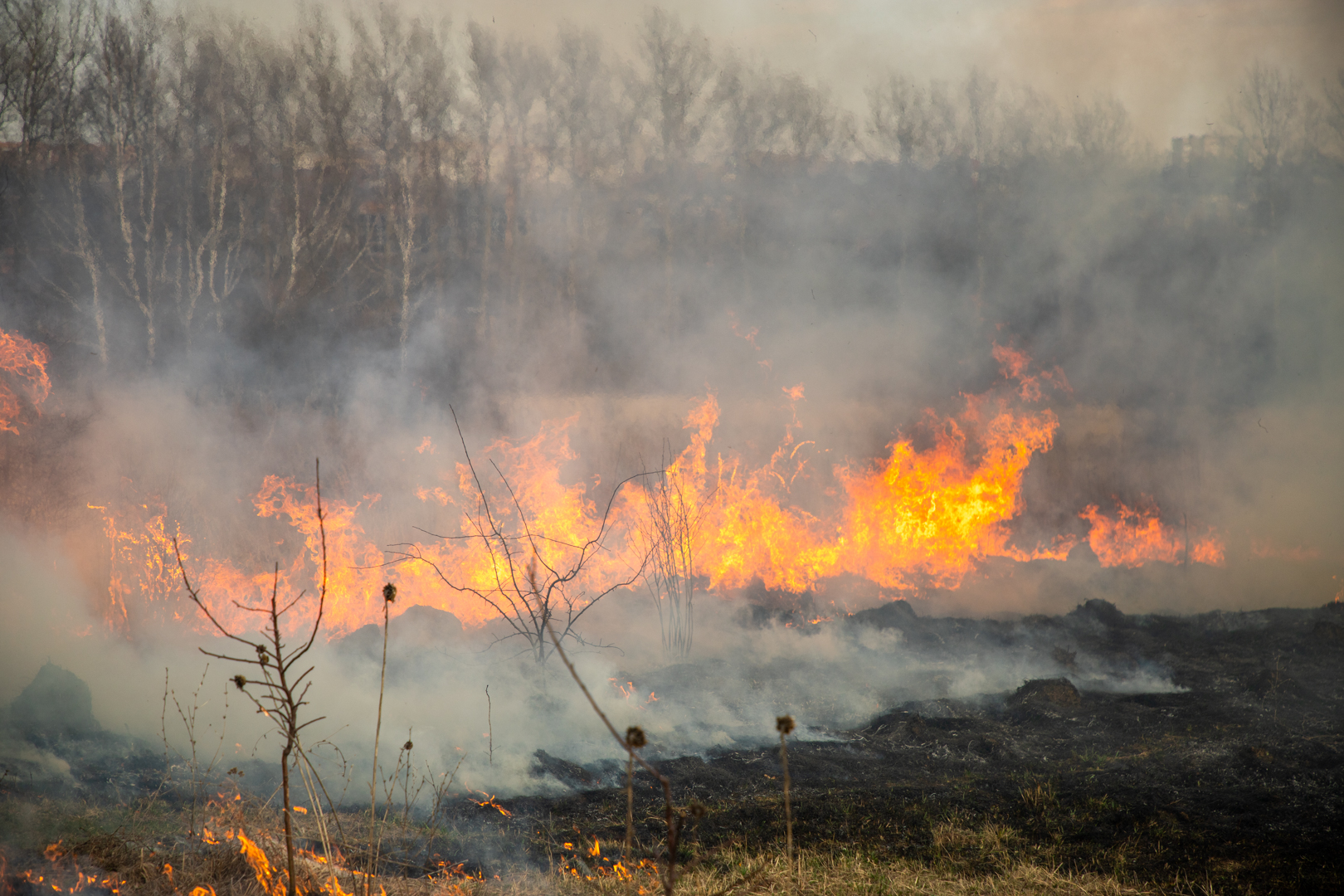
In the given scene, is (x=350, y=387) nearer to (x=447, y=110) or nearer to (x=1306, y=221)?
(x=447, y=110)

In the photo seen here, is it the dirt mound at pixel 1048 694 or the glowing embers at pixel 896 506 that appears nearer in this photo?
the dirt mound at pixel 1048 694

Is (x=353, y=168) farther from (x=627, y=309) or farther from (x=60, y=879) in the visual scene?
(x=60, y=879)

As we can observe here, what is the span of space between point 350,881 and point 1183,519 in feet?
59.0

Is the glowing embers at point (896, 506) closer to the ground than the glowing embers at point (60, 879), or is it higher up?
higher up

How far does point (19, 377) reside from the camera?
12.5 metres

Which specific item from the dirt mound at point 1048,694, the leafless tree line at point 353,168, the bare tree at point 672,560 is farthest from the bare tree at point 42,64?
the dirt mound at point 1048,694

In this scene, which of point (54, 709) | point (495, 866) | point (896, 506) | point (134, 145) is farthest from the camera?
point (896, 506)

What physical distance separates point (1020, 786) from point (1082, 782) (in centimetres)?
65

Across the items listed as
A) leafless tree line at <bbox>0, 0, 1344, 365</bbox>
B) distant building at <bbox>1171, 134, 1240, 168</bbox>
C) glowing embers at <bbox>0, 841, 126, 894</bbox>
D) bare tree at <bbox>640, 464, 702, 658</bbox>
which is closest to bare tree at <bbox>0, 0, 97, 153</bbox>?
leafless tree line at <bbox>0, 0, 1344, 365</bbox>

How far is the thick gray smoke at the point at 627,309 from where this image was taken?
13.1m

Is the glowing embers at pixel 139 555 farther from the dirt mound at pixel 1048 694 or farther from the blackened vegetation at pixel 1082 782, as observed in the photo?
the dirt mound at pixel 1048 694

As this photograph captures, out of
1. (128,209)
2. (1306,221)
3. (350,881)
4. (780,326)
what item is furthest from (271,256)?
(1306,221)

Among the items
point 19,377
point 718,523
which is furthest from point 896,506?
point 19,377

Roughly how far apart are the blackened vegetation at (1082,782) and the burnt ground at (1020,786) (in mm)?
25
